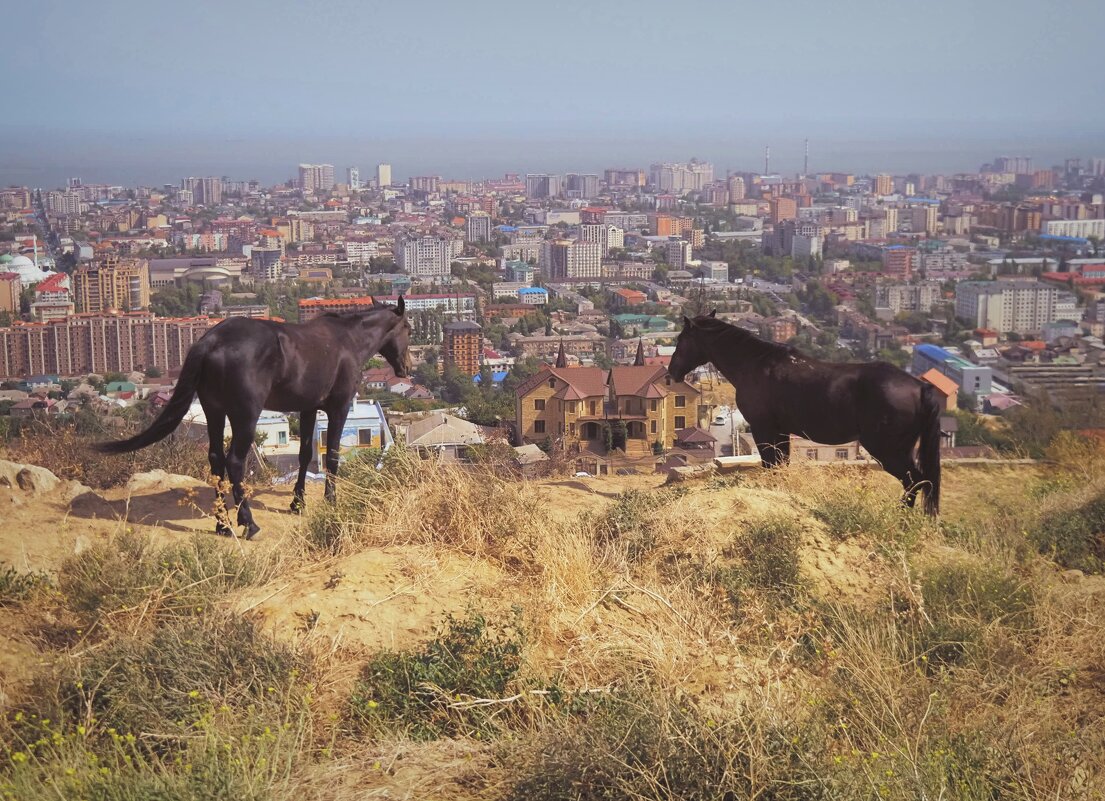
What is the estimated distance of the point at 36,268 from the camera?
147 ft

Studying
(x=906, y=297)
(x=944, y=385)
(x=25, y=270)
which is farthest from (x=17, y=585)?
(x=906, y=297)

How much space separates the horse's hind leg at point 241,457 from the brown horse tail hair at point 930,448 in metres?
3.08

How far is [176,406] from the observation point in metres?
5.00

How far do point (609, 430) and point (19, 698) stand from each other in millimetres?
8602

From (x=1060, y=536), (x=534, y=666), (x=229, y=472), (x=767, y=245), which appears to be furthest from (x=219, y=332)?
(x=767, y=245)

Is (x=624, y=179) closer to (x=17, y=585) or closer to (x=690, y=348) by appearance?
(x=690, y=348)

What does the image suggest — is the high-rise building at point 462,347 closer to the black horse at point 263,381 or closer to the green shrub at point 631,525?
the black horse at point 263,381

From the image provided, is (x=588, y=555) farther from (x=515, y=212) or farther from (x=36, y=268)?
(x=515, y=212)

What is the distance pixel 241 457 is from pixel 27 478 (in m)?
1.54

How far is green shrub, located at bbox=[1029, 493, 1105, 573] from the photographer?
528cm

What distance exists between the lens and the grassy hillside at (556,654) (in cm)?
279

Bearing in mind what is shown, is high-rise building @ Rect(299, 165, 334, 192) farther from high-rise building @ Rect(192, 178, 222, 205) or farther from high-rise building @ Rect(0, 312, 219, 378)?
high-rise building @ Rect(0, 312, 219, 378)

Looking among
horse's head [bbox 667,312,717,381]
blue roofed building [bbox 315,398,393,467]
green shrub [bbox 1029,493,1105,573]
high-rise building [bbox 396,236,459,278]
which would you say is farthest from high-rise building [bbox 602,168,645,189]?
green shrub [bbox 1029,493,1105,573]

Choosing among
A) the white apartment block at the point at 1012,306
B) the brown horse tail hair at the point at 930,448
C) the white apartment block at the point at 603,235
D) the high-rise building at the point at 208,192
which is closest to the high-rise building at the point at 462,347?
the brown horse tail hair at the point at 930,448
